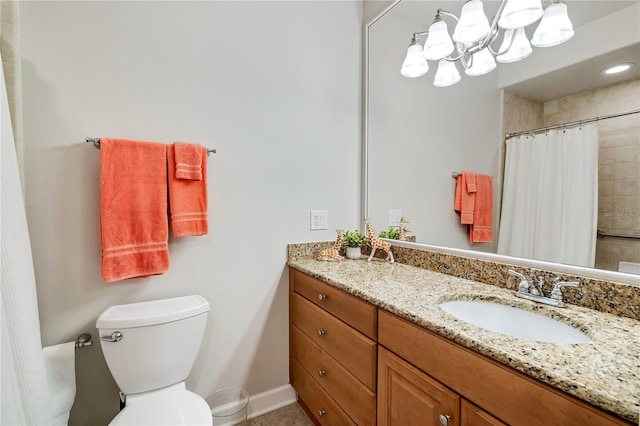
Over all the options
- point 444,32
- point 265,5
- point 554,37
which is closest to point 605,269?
point 554,37

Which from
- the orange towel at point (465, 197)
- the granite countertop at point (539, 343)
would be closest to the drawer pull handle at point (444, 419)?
the granite countertop at point (539, 343)

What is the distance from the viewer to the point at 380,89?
1.86 meters

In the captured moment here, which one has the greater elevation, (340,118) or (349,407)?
(340,118)

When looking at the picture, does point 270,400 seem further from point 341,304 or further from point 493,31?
point 493,31

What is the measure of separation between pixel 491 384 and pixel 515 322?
1.33ft

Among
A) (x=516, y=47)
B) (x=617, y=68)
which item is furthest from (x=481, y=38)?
(x=617, y=68)

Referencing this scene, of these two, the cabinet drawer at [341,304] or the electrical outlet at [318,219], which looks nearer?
the cabinet drawer at [341,304]

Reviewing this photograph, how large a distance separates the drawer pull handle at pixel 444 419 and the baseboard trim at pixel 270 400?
1.20 m

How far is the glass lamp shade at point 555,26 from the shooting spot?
1018 mm

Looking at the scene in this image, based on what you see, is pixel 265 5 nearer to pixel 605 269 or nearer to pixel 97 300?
pixel 97 300

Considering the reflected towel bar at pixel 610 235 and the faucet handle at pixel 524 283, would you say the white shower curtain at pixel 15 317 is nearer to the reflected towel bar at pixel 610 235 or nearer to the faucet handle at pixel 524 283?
the faucet handle at pixel 524 283

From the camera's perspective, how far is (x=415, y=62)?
5.30 feet

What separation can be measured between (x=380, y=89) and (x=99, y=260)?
1834 millimetres

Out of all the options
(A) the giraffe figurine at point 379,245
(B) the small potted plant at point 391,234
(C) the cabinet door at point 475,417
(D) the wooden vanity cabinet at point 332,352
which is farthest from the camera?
(B) the small potted plant at point 391,234
